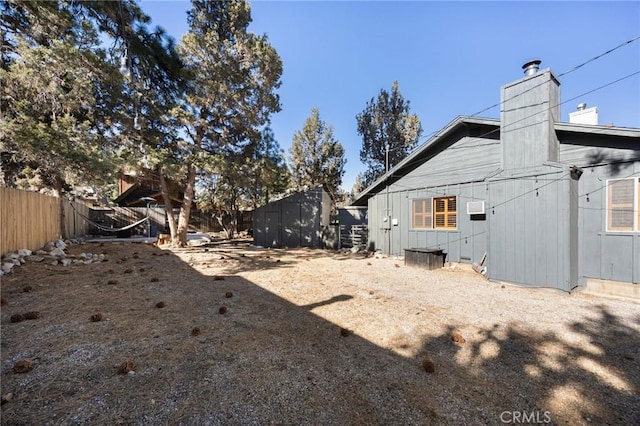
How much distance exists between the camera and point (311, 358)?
8.75ft

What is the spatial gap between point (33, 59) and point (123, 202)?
1635 centimetres

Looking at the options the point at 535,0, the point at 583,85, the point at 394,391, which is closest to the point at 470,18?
the point at 535,0

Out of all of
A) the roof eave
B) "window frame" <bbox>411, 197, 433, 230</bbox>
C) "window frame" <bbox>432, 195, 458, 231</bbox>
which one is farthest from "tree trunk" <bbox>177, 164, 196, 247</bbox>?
"window frame" <bbox>432, 195, 458, 231</bbox>

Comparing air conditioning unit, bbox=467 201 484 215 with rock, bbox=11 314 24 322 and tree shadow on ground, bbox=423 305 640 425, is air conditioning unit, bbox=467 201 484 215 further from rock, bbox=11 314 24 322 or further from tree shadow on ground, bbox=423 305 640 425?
rock, bbox=11 314 24 322

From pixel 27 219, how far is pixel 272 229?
8.38m

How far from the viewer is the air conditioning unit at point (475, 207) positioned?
6.84m

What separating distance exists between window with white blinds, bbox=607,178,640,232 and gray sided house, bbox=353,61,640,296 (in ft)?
0.04

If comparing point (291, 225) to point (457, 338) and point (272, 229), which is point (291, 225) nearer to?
point (272, 229)

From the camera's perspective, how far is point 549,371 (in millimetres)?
2527

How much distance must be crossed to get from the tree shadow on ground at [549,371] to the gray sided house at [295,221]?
9780mm

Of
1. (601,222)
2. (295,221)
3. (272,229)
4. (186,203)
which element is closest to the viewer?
(601,222)

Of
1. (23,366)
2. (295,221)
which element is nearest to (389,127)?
(295,221)

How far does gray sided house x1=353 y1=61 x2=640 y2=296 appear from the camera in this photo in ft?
16.5

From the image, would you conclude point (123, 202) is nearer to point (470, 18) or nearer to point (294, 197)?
point (294, 197)
